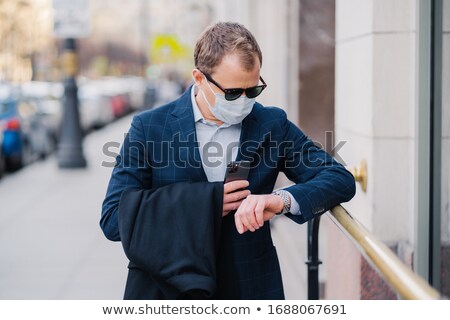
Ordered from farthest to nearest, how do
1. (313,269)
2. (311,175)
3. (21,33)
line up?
(21,33), (313,269), (311,175)

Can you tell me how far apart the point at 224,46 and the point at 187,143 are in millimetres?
357

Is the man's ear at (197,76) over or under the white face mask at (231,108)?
over

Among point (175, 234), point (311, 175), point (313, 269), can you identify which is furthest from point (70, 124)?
point (175, 234)

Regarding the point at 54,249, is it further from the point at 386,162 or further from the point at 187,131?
the point at 187,131

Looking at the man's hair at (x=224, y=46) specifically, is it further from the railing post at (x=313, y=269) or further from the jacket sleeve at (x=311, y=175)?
the railing post at (x=313, y=269)

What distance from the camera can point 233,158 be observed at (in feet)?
8.96

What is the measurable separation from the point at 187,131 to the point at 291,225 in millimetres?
6968

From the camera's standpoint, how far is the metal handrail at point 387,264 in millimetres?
2088

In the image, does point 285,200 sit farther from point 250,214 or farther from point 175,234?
point 175,234

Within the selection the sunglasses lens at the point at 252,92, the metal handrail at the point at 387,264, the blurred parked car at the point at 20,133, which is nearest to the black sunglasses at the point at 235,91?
the sunglasses lens at the point at 252,92

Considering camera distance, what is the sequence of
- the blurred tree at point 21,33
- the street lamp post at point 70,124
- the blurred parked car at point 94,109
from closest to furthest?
the street lamp post at point 70,124 < the blurred parked car at point 94,109 < the blurred tree at point 21,33

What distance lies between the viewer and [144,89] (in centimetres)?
4425

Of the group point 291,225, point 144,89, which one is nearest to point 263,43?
point 291,225

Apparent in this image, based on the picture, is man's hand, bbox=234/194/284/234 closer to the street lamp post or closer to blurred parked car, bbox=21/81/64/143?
the street lamp post
